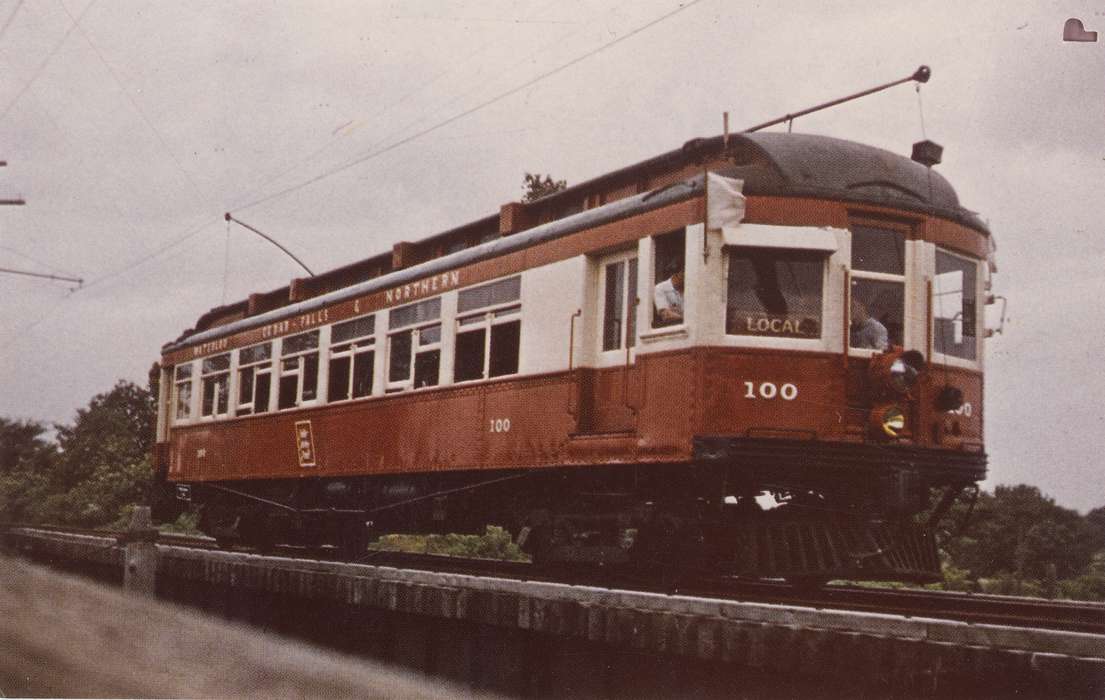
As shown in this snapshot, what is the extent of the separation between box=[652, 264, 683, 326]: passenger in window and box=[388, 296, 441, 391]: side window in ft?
9.53

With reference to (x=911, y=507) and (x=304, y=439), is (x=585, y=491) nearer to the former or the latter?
(x=911, y=507)

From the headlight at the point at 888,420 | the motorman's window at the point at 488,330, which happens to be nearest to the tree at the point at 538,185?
the motorman's window at the point at 488,330

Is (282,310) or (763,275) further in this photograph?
(282,310)

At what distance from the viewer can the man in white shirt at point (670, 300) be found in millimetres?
8438

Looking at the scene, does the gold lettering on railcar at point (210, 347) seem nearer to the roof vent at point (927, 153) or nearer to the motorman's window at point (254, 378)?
the motorman's window at point (254, 378)

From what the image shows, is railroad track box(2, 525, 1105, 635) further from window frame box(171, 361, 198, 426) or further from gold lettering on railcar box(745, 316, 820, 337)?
window frame box(171, 361, 198, 426)

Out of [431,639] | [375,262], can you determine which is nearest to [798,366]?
[431,639]

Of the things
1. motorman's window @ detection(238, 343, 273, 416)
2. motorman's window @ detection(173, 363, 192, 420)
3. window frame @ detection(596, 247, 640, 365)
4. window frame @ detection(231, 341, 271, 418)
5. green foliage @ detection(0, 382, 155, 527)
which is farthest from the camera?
green foliage @ detection(0, 382, 155, 527)

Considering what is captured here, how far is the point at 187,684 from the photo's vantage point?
526cm

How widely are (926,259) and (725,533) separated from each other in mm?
2265

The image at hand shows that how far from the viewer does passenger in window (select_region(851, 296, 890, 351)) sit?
8.34 m

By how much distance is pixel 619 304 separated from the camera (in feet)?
29.9

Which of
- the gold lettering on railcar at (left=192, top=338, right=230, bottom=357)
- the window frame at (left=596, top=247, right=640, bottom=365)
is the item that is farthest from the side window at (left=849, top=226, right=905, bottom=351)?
the gold lettering on railcar at (left=192, top=338, right=230, bottom=357)

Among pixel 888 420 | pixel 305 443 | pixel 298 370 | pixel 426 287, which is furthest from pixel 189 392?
pixel 888 420
